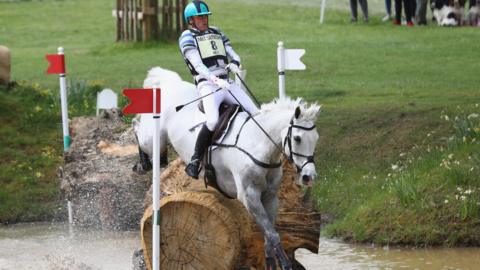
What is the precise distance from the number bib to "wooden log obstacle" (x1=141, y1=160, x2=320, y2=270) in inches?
53.7

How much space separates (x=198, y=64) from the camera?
12.0 meters

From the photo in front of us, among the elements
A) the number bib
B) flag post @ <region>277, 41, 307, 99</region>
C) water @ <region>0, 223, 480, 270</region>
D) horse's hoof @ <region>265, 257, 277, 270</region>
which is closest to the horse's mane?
the number bib

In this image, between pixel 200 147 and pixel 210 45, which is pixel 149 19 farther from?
pixel 200 147

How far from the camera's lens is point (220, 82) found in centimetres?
1173

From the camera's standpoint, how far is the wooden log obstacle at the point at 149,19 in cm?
2805

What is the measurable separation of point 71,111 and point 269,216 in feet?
29.3

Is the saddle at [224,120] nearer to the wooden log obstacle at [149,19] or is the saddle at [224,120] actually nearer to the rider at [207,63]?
the rider at [207,63]

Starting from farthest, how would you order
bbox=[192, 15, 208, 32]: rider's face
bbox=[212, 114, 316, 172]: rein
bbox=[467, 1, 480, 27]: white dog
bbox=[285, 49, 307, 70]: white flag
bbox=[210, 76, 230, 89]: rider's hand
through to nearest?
bbox=[467, 1, 480, 27]: white dog < bbox=[285, 49, 307, 70]: white flag < bbox=[192, 15, 208, 32]: rider's face < bbox=[210, 76, 230, 89]: rider's hand < bbox=[212, 114, 316, 172]: rein

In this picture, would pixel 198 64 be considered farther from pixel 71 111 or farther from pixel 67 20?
pixel 67 20

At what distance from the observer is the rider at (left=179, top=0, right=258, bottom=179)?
11.9 m

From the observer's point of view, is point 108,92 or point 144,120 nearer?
point 144,120

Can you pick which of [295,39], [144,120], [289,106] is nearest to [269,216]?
[289,106]

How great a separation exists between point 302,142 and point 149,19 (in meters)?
17.9

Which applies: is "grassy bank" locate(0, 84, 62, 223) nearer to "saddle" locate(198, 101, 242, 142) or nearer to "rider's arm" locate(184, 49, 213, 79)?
"rider's arm" locate(184, 49, 213, 79)
